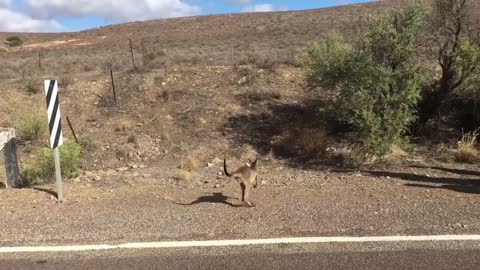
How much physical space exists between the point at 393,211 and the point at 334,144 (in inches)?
268

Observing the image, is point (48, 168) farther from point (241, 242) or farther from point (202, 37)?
point (202, 37)

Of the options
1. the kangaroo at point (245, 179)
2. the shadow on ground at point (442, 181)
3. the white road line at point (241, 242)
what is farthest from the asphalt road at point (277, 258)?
the shadow on ground at point (442, 181)

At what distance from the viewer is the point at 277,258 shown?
16.8 feet

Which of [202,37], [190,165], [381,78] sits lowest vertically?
[190,165]

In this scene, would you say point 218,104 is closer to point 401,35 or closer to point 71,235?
point 401,35

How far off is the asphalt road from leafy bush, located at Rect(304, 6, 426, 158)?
602cm

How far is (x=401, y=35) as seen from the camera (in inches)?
502

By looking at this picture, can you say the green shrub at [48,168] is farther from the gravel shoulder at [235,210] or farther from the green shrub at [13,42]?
the green shrub at [13,42]

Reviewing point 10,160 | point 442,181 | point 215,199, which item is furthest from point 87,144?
point 442,181

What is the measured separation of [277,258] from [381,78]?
26.9ft


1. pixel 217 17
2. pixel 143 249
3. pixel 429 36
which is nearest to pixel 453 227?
pixel 143 249

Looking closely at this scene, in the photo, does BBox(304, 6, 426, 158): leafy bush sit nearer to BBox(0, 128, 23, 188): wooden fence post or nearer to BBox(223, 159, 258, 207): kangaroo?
BBox(223, 159, 258, 207): kangaroo

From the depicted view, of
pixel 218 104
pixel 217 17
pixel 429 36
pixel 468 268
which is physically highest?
pixel 217 17

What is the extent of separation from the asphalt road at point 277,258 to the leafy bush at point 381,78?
6021 mm
